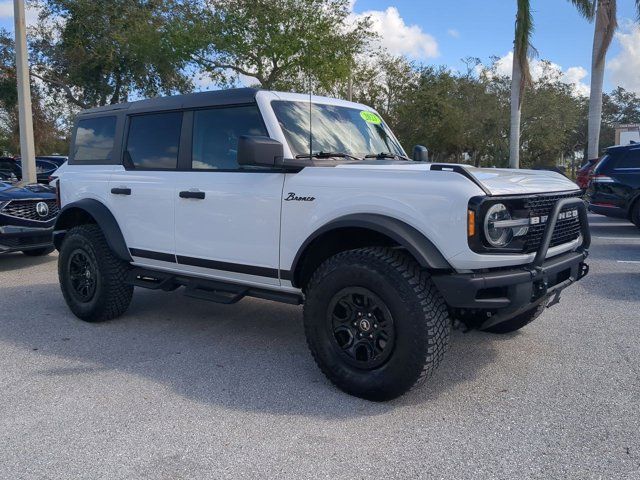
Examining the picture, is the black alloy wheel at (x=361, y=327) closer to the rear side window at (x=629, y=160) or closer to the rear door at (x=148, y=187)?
the rear door at (x=148, y=187)

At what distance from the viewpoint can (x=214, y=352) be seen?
4.54 meters

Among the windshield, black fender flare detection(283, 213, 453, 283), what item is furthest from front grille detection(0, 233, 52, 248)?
black fender flare detection(283, 213, 453, 283)

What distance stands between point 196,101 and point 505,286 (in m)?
2.90

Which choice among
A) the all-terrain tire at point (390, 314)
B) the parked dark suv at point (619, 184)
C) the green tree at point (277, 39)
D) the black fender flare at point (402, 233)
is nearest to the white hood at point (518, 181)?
the black fender flare at point (402, 233)

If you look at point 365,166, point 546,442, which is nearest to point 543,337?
point 546,442

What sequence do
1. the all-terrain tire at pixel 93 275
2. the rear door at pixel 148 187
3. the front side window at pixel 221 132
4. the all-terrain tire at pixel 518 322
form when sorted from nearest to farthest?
the front side window at pixel 221 132, the all-terrain tire at pixel 518 322, the rear door at pixel 148 187, the all-terrain tire at pixel 93 275

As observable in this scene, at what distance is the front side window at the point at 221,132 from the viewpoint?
14.2 ft

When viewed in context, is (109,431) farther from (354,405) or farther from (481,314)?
(481,314)

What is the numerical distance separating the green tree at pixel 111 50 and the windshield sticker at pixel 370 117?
601 inches

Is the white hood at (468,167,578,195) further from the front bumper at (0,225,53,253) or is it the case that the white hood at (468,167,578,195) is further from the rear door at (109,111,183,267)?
the front bumper at (0,225,53,253)

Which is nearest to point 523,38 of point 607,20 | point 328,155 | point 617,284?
point 607,20

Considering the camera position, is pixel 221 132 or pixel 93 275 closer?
pixel 221 132

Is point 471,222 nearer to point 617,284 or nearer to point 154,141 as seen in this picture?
point 154,141

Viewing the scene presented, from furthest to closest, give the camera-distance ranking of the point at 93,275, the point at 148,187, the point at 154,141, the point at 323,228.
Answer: the point at 93,275 → the point at 154,141 → the point at 148,187 → the point at 323,228
